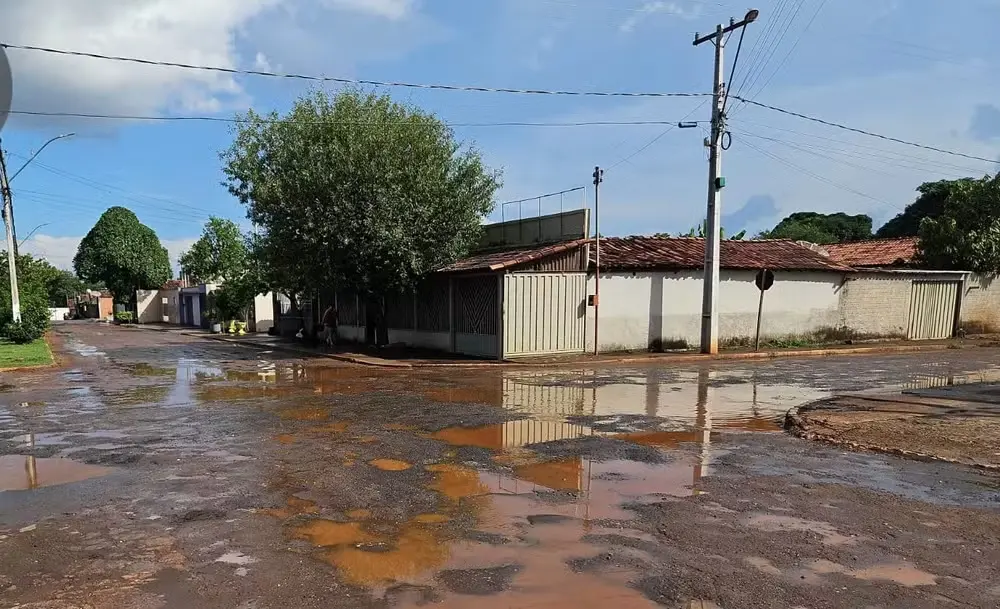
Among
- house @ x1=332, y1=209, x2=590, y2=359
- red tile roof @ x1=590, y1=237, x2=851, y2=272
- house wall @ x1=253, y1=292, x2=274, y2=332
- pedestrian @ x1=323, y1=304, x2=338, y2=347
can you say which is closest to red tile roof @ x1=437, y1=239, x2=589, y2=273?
house @ x1=332, y1=209, x2=590, y2=359

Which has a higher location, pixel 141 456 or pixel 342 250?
pixel 342 250

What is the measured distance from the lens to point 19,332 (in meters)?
26.4

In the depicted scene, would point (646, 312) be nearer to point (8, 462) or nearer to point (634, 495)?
point (634, 495)

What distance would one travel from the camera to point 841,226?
6844cm

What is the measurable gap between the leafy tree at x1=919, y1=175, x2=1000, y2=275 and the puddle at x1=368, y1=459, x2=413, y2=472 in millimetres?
27954

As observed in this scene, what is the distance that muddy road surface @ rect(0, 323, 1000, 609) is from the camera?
4.19 meters

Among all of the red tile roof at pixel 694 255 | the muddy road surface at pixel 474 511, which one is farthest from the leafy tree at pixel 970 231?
the muddy road surface at pixel 474 511

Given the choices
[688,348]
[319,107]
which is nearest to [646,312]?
[688,348]

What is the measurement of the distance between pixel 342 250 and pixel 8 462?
39.7 ft

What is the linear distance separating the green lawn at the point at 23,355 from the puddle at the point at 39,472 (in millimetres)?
13177

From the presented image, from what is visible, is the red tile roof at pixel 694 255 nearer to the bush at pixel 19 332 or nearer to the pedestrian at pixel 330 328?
the pedestrian at pixel 330 328

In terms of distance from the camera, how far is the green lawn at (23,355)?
18.8m

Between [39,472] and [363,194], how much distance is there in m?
12.7

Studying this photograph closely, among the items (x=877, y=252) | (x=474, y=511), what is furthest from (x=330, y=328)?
(x=877, y=252)
